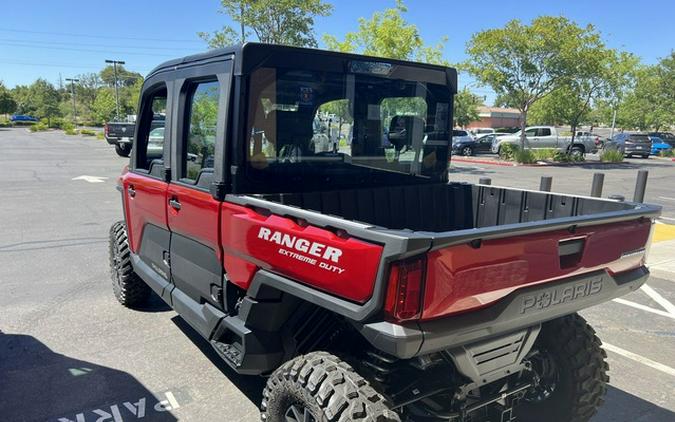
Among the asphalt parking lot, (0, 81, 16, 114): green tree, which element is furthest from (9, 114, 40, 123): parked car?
the asphalt parking lot

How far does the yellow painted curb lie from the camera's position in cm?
837

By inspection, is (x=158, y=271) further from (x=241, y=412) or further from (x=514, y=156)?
(x=514, y=156)

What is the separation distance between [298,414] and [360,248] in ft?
3.07

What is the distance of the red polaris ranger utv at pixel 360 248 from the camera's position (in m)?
2.08

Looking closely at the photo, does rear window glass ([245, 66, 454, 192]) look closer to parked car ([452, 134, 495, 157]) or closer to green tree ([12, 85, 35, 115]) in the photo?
parked car ([452, 134, 495, 157])

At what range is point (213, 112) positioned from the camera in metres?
3.08

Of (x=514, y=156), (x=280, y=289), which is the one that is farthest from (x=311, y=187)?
(x=514, y=156)

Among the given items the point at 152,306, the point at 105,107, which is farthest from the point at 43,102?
the point at 152,306

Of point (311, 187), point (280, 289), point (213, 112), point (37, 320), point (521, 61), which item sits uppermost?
point (521, 61)

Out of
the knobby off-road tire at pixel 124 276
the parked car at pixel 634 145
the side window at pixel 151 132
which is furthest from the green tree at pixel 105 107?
the side window at pixel 151 132

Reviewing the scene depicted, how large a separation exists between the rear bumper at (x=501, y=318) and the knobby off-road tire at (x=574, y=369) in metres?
0.38

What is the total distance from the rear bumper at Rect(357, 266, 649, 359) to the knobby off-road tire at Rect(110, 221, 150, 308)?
10.9ft

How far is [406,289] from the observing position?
1.96 meters

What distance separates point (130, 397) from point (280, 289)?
1.64 meters
